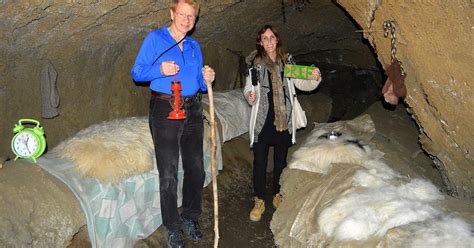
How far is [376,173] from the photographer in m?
3.13

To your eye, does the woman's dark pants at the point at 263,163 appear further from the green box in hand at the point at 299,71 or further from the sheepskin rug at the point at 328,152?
the green box in hand at the point at 299,71

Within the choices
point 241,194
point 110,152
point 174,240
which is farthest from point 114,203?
point 241,194

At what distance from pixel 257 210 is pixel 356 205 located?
4.91 feet

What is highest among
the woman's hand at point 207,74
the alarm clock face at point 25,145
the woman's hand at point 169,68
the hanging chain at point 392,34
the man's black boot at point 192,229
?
the hanging chain at point 392,34

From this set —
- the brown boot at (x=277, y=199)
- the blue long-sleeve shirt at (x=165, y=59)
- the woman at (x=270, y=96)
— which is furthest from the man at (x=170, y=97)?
the brown boot at (x=277, y=199)

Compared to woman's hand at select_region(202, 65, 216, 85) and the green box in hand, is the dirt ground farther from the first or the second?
woman's hand at select_region(202, 65, 216, 85)

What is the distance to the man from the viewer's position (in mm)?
2934

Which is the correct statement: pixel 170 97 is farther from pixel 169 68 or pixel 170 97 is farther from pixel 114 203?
pixel 114 203

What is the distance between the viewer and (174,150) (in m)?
3.10

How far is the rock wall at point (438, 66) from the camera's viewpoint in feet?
9.01

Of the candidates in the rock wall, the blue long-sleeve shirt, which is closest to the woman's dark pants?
the blue long-sleeve shirt

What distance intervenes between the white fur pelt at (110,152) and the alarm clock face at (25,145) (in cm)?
25

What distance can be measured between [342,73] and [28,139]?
7323mm

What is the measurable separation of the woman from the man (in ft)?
2.16
